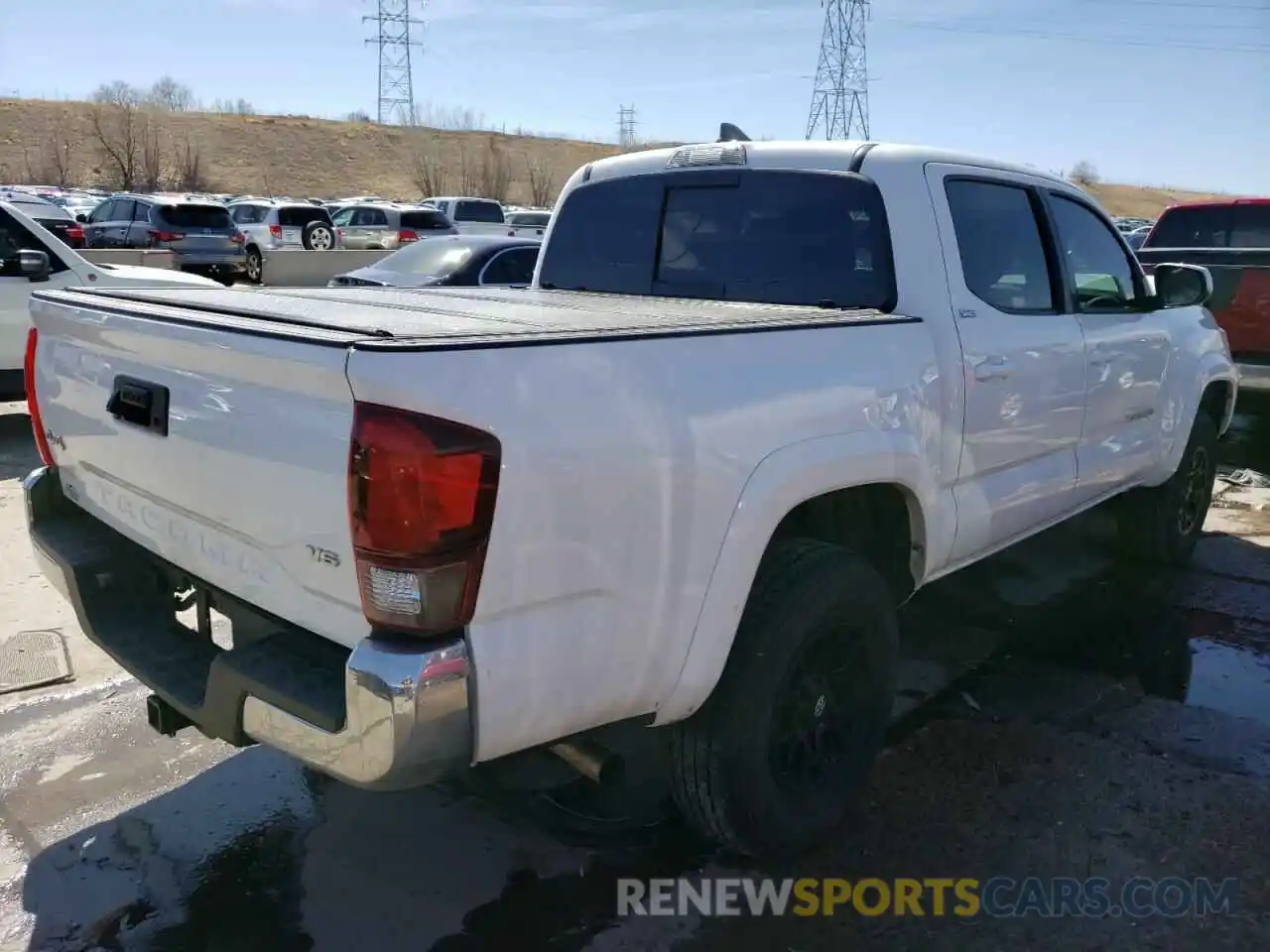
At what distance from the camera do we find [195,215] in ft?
66.5

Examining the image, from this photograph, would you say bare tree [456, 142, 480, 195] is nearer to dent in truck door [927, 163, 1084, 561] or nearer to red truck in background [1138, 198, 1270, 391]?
red truck in background [1138, 198, 1270, 391]

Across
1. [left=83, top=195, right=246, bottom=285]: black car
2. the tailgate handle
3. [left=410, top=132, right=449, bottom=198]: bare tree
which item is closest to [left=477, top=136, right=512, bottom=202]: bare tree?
[left=410, top=132, right=449, bottom=198]: bare tree

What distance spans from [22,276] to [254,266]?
43.2 ft

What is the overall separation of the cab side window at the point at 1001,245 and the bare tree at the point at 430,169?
63975 millimetres

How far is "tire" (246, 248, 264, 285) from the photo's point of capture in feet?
68.1

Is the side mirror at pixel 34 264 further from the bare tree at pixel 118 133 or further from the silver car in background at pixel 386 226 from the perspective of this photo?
the bare tree at pixel 118 133

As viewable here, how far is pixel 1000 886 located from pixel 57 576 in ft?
9.30

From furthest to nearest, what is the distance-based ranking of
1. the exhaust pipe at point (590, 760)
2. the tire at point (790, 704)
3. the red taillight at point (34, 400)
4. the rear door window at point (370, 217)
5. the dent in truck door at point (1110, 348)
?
the rear door window at point (370, 217) < the dent in truck door at point (1110, 348) < the red taillight at point (34, 400) < the tire at point (790, 704) < the exhaust pipe at point (590, 760)

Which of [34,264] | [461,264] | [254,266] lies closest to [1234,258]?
[461,264]

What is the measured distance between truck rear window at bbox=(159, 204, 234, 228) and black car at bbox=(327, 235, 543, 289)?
10.5 meters

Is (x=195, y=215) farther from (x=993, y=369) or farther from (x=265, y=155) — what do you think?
(x=265, y=155)

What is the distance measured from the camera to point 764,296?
3805mm

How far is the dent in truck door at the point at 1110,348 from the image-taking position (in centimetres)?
434

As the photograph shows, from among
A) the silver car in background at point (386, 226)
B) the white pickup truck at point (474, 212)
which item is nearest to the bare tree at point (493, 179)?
the white pickup truck at point (474, 212)
